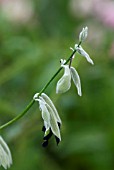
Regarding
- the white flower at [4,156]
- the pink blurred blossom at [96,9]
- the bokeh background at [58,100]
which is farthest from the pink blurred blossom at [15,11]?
the white flower at [4,156]

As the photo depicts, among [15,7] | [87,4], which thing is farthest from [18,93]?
[87,4]

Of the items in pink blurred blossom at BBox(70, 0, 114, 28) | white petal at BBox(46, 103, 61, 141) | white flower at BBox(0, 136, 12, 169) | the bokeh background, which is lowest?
white petal at BBox(46, 103, 61, 141)

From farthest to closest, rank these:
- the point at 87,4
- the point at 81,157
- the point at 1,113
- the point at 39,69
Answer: the point at 87,4, the point at 39,69, the point at 81,157, the point at 1,113

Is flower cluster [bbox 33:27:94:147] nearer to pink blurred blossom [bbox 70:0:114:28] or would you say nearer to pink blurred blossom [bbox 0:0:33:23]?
pink blurred blossom [bbox 70:0:114:28]

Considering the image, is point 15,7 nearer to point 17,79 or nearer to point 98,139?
point 17,79

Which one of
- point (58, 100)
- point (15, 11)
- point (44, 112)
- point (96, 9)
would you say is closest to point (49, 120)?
point (44, 112)

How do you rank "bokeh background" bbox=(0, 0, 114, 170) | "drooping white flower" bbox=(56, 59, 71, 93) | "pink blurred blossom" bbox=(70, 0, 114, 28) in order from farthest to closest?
"pink blurred blossom" bbox=(70, 0, 114, 28), "bokeh background" bbox=(0, 0, 114, 170), "drooping white flower" bbox=(56, 59, 71, 93)

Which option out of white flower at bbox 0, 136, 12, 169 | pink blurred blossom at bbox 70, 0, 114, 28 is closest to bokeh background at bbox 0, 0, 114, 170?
pink blurred blossom at bbox 70, 0, 114, 28

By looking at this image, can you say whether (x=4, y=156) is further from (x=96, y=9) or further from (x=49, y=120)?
(x=96, y=9)
